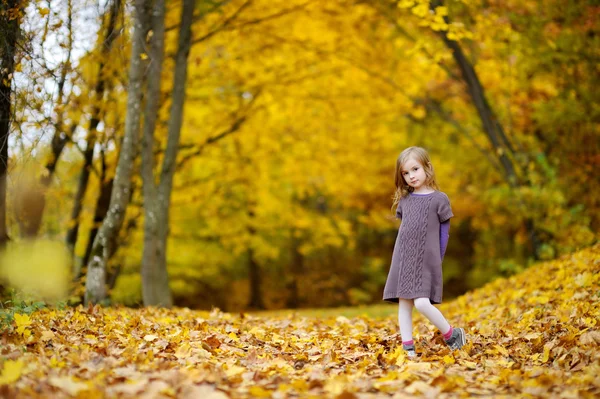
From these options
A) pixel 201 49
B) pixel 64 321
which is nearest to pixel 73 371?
pixel 64 321

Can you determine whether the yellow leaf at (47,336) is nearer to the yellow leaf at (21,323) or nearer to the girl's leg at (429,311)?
the yellow leaf at (21,323)

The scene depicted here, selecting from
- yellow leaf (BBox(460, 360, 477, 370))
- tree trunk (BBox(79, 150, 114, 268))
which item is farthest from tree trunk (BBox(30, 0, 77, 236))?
yellow leaf (BBox(460, 360, 477, 370))

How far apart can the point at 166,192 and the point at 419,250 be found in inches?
207

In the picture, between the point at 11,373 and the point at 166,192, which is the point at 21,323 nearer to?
the point at 11,373

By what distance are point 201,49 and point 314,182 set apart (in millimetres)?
6727

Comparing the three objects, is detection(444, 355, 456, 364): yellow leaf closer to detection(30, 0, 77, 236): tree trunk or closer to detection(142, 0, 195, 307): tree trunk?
detection(30, 0, 77, 236): tree trunk

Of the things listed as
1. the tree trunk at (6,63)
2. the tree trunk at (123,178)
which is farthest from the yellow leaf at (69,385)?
the tree trunk at (123,178)

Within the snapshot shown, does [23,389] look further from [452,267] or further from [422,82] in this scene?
[452,267]

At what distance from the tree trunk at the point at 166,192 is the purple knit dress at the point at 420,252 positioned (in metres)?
4.76

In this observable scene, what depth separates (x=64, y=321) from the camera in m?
5.18

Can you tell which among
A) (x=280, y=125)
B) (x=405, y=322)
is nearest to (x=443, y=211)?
(x=405, y=322)

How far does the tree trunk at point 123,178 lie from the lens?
7906 mm

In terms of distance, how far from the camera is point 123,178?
26.4 ft

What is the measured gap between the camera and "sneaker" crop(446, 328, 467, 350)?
15.8 feet
